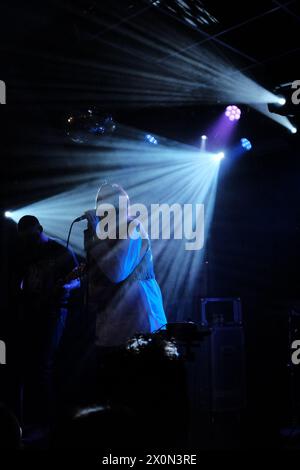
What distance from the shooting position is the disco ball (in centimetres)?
540

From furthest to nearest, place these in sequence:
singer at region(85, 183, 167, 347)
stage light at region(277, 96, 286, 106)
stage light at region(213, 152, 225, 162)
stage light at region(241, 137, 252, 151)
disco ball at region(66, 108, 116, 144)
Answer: stage light at region(213, 152, 225, 162), stage light at region(241, 137, 252, 151), stage light at region(277, 96, 286, 106), disco ball at region(66, 108, 116, 144), singer at region(85, 183, 167, 347)

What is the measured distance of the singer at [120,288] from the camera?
2.70 m

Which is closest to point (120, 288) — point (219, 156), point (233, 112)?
point (233, 112)

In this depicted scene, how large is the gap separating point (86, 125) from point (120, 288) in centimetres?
316

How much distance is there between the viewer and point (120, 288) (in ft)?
9.12

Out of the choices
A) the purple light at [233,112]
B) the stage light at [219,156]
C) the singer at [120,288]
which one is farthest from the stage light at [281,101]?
the singer at [120,288]

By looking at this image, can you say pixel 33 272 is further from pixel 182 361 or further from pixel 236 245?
pixel 236 245

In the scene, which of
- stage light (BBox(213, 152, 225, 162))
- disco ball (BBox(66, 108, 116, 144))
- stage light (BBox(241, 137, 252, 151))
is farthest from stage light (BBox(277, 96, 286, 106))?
disco ball (BBox(66, 108, 116, 144))

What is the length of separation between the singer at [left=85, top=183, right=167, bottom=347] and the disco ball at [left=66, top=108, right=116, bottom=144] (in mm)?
2819

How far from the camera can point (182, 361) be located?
2066mm

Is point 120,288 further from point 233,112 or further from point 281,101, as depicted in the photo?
point 233,112

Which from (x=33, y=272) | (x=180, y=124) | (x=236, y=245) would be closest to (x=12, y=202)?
(x=33, y=272)

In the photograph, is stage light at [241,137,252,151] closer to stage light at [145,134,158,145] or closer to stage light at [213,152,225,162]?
stage light at [213,152,225,162]
